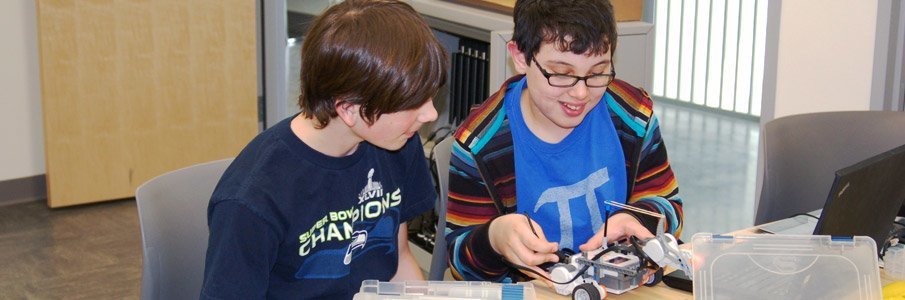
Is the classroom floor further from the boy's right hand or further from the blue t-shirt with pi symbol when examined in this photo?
the boy's right hand

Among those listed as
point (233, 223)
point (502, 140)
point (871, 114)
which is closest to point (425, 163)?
point (502, 140)

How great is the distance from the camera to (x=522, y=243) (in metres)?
1.77

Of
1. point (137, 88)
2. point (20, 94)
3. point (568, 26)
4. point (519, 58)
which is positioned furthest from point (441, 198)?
point (20, 94)

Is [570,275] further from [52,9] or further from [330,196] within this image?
[52,9]

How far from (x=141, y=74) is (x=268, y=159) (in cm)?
283

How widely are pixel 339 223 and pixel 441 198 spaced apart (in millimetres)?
543

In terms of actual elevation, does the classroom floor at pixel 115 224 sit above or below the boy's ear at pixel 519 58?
below

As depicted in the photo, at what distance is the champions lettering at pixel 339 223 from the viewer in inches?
67.6

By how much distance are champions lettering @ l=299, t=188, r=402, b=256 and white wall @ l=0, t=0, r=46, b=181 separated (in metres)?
2.82

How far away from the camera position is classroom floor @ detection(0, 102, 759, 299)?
140 inches

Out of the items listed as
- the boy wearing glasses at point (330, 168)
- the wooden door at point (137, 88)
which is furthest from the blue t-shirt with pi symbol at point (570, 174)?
the wooden door at point (137, 88)

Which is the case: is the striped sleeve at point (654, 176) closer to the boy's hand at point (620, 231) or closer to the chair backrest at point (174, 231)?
the boy's hand at point (620, 231)

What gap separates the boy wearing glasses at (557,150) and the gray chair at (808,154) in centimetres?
Answer: 55

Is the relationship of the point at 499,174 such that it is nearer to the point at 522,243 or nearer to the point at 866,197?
the point at 522,243
